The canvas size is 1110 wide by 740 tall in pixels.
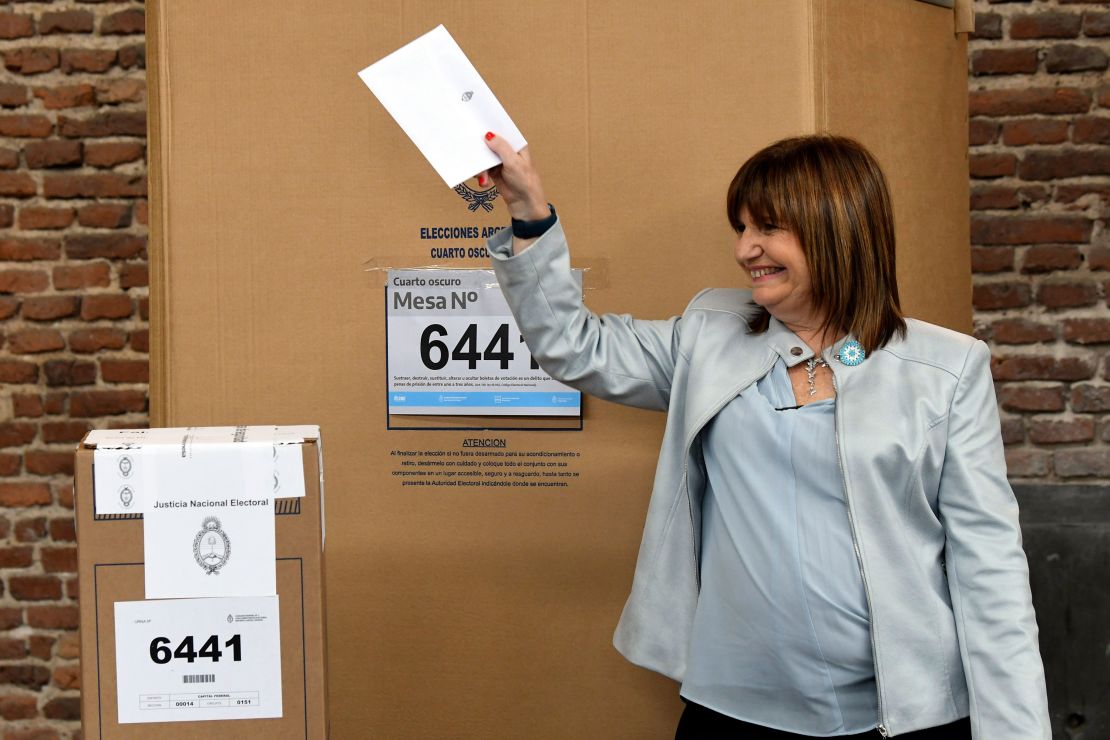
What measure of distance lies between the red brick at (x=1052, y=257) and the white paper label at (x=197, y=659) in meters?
1.99

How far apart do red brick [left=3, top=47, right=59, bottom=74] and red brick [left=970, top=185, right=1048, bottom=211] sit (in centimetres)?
215

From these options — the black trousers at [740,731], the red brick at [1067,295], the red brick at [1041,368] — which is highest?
the red brick at [1067,295]

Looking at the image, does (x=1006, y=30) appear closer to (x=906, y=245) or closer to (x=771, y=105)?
(x=906, y=245)

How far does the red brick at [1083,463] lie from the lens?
2434 mm

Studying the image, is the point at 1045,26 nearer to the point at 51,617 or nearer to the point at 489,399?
the point at 489,399

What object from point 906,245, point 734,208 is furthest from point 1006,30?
point 734,208

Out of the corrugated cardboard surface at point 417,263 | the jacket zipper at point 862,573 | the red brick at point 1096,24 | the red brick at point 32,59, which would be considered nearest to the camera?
the jacket zipper at point 862,573

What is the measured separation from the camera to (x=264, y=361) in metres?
1.52

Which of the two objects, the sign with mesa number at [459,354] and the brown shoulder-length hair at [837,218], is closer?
the brown shoulder-length hair at [837,218]

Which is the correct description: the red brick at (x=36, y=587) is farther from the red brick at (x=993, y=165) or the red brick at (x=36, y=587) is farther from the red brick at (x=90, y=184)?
the red brick at (x=993, y=165)

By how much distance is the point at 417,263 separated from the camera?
4.88 feet

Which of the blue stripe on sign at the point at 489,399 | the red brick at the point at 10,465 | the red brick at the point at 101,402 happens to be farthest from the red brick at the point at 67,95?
the blue stripe on sign at the point at 489,399

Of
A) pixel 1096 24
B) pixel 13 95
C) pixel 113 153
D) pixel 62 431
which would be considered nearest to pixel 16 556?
pixel 62 431

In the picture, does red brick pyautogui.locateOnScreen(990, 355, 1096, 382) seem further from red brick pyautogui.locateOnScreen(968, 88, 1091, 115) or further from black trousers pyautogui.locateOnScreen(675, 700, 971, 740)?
black trousers pyautogui.locateOnScreen(675, 700, 971, 740)
